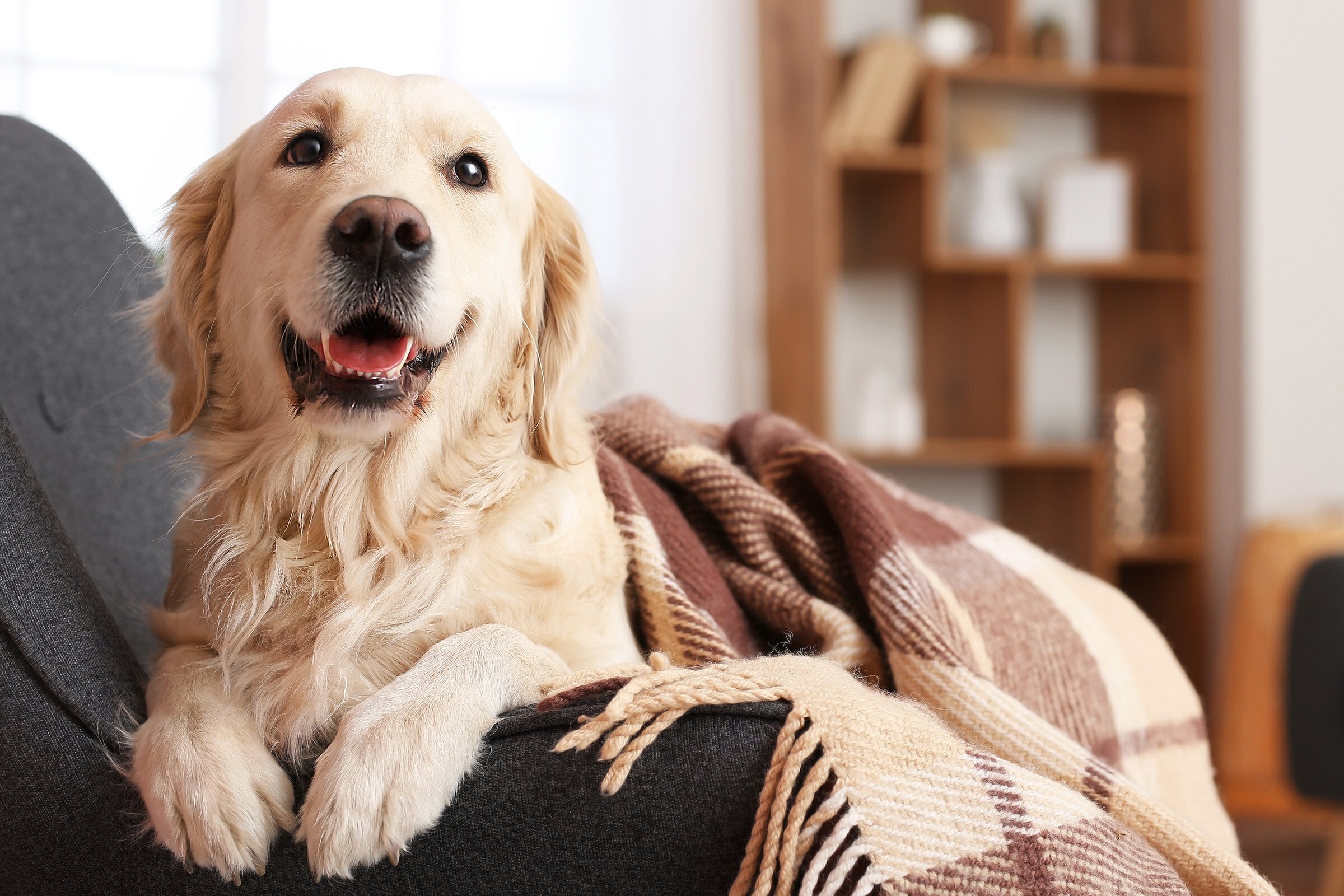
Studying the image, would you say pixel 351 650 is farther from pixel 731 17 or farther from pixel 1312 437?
pixel 1312 437

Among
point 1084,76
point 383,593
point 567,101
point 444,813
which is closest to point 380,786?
point 444,813

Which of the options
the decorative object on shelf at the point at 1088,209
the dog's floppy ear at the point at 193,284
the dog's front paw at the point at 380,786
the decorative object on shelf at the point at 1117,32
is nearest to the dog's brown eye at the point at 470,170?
the dog's floppy ear at the point at 193,284

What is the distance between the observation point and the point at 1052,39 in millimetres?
3492

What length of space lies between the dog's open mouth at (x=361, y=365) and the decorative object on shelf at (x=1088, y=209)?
2.89 meters

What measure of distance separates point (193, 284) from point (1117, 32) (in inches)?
132

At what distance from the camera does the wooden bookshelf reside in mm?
3244

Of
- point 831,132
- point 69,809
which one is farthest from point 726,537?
point 831,132

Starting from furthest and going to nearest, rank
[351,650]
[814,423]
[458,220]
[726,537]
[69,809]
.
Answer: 1. [814,423]
2. [726,537]
3. [458,220]
4. [351,650]
5. [69,809]

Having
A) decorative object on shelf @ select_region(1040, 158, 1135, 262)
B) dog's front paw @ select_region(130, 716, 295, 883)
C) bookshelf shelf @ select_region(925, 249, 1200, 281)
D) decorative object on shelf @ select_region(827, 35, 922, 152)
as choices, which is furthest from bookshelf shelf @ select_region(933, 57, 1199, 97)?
dog's front paw @ select_region(130, 716, 295, 883)

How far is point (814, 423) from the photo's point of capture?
3.23 m

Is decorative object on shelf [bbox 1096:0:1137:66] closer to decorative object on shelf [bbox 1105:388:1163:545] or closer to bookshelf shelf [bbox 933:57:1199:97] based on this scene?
bookshelf shelf [bbox 933:57:1199:97]

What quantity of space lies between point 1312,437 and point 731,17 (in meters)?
2.20

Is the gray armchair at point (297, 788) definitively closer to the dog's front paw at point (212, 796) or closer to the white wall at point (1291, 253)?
the dog's front paw at point (212, 796)

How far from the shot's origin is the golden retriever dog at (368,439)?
3.08ft
